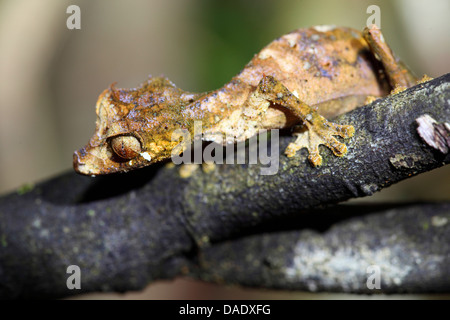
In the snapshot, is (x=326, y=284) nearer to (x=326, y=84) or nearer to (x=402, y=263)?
(x=402, y=263)

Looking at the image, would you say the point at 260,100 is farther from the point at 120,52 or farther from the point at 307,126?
the point at 120,52

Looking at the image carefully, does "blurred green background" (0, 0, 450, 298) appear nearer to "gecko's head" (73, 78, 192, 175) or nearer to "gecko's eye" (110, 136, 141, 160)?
"gecko's head" (73, 78, 192, 175)

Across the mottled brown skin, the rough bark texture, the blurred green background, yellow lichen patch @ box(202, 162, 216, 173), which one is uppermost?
the blurred green background

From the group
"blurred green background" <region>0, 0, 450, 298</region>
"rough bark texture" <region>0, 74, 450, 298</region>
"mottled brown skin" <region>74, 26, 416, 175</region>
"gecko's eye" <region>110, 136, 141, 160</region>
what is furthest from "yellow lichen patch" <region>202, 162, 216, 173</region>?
"blurred green background" <region>0, 0, 450, 298</region>

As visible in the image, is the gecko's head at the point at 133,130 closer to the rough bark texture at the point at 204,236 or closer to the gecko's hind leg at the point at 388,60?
the rough bark texture at the point at 204,236

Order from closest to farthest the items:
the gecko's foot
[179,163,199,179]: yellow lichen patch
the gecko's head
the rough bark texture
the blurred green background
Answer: the gecko's foot
the gecko's head
the rough bark texture
[179,163,199,179]: yellow lichen patch
the blurred green background

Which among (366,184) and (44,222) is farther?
Result: (44,222)
